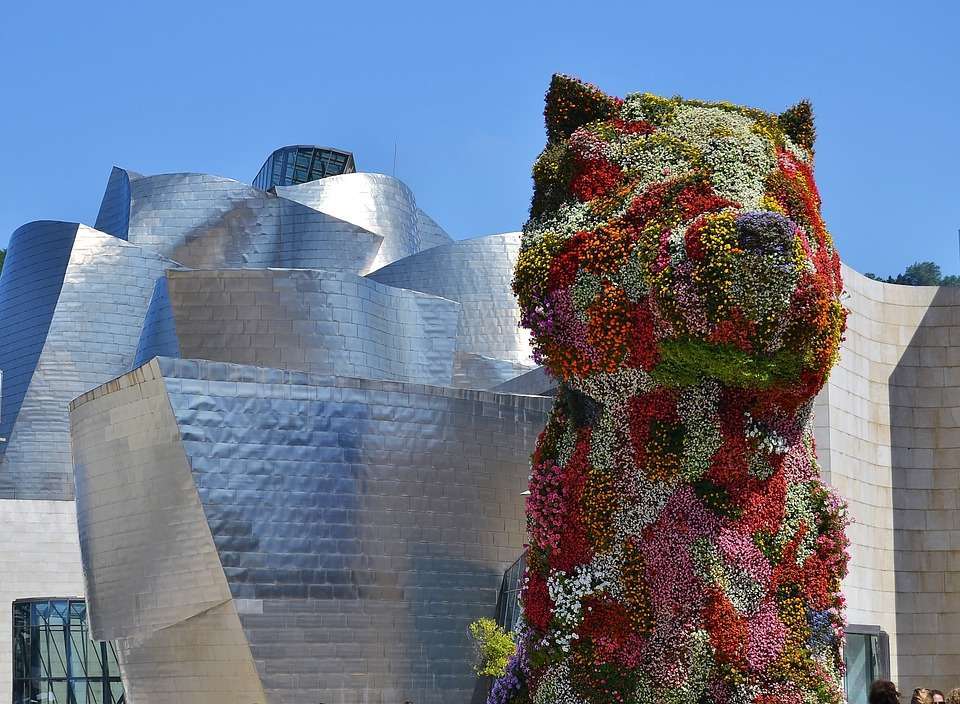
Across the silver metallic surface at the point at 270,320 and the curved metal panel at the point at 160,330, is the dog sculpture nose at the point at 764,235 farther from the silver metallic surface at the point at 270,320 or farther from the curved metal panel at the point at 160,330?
the curved metal panel at the point at 160,330

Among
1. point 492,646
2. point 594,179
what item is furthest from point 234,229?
point 594,179

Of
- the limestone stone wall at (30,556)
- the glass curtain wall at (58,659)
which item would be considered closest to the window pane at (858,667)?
the glass curtain wall at (58,659)

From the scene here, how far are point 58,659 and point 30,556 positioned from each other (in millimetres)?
3336

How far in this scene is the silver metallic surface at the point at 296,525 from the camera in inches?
809

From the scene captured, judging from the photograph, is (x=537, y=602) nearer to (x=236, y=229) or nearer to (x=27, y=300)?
(x=236, y=229)

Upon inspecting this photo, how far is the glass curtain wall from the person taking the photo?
34.8 meters

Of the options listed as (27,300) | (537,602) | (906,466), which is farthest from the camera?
(27,300)

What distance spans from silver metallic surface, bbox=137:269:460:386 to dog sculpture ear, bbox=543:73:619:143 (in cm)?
1166

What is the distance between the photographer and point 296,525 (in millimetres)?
20953

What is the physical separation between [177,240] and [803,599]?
2649cm

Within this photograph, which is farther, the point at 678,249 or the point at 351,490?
the point at 351,490

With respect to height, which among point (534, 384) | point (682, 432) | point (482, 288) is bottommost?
point (682, 432)

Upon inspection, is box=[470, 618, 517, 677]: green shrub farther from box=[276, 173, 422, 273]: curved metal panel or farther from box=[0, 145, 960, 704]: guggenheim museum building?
box=[276, 173, 422, 273]: curved metal panel

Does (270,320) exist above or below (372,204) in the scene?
below
